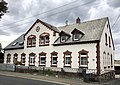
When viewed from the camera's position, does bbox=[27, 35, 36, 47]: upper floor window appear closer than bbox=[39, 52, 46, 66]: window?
No

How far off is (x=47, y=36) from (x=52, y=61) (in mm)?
4664

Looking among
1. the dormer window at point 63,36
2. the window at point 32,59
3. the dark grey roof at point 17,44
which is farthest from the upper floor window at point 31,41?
the dormer window at point 63,36

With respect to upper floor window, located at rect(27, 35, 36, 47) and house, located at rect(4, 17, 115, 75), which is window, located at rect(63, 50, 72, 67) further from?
upper floor window, located at rect(27, 35, 36, 47)

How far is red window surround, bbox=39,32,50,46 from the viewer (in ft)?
106

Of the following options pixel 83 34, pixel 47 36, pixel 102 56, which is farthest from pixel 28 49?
pixel 102 56

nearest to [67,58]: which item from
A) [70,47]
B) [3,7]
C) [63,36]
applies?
[70,47]

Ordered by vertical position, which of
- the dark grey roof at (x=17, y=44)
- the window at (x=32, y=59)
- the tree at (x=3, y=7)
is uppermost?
the tree at (x=3, y=7)

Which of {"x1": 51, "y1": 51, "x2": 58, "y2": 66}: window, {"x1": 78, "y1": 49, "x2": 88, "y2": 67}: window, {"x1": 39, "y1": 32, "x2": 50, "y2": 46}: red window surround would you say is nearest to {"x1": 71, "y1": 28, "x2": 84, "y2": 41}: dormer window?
{"x1": 78, "y1": 49, "x2": 88, "y2": 67}: window

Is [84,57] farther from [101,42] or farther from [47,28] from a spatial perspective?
[47,28]

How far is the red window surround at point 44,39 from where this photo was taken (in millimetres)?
32375

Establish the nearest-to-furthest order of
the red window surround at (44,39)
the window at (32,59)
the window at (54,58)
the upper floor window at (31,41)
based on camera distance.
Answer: the window at (54,58)
the red window surround at (44,39)
the window at (32,59)
the upper floor window at (31,41)

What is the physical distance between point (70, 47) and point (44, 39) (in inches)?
244

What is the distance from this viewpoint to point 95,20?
31.0 metres

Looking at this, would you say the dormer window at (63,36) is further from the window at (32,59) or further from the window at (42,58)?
the window at (32,59)
